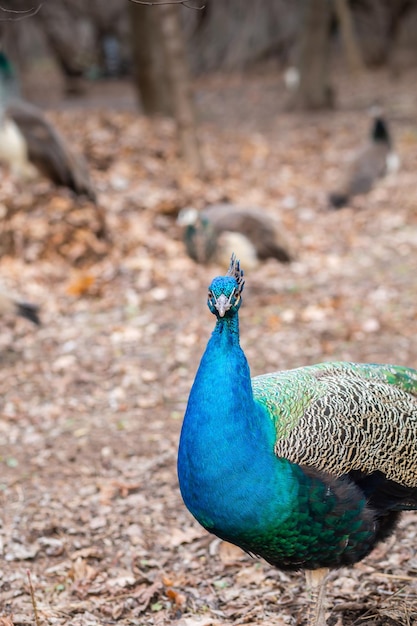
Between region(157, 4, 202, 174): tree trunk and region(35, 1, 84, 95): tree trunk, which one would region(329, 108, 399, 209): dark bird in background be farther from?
region(35, 1, 84, 95): tree trunk

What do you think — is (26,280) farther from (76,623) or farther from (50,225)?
(76,623)

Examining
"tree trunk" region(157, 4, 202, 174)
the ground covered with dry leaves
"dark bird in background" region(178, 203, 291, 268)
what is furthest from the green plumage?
"tree trunk" region(157, 4, 202, 174)

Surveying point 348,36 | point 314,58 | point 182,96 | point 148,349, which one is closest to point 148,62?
point 182,96

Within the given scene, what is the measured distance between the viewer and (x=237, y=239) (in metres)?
7.01

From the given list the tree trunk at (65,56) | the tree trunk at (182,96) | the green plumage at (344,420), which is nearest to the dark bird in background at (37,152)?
the tree trunk at (182,96)

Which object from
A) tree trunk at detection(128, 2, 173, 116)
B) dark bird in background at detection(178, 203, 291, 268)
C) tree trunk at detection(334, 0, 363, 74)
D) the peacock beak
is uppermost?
tree trunk at detection(334, 0, 363, 74)

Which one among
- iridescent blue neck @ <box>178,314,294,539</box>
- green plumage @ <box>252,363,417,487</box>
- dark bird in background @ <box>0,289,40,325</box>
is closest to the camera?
iridescent blue neck @ <box>178,314,294,539</box>

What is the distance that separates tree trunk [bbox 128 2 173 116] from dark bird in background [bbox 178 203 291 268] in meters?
4.31

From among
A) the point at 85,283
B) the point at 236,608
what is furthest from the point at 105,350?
the point at 236,608

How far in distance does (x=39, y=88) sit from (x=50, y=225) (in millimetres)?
13586

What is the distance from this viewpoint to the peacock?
2.53m

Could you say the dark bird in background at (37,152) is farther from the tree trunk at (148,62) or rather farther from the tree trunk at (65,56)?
the tree trunk at (65,56)

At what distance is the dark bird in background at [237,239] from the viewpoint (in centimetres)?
698

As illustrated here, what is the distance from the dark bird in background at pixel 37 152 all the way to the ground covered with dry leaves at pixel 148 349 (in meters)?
0.17
